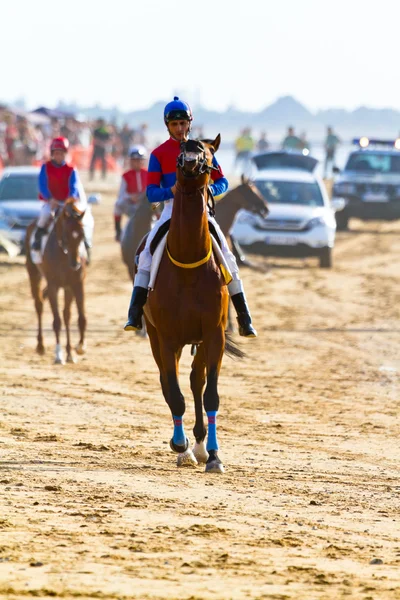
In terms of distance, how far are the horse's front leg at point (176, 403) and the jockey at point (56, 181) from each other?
6268 millimetres

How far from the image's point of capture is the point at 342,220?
33938mm

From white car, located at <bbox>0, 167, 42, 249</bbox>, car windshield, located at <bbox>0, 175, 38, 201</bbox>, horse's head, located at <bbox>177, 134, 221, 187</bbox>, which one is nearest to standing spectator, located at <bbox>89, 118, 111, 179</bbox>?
white car, located at <bbox>0, 167, 42, 249</bbox>

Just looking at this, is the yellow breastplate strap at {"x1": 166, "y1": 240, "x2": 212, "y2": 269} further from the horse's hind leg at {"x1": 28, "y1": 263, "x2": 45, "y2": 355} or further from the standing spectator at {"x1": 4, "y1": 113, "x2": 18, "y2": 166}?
the standing spectator at {"x1": 4, "y1": 113, "x2": 18, "y2": 166}

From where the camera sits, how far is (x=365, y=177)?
108 ft

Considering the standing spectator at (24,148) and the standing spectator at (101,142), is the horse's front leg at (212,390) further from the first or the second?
the standing spectator at (101,142)

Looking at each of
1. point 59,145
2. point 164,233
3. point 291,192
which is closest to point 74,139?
point 291,192

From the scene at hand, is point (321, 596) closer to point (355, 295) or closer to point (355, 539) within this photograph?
point (355, 539)

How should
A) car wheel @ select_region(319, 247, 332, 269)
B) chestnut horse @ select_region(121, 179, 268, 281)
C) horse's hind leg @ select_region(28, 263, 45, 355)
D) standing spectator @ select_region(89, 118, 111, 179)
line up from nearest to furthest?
horse's hind leg @ select_region(28, 263, 45, 355) → chestnut horse @ select_region(121, 179, 268, 281) → car wheel @ select_region(319, 247, 332, 269) → standing spectator @ select_region(89, 118, 111, 179)

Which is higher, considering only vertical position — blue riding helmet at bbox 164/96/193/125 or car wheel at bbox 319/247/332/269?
blue riding helmet at bbox 164/96/193/125

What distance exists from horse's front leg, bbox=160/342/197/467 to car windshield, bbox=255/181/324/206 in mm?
Result: 16657

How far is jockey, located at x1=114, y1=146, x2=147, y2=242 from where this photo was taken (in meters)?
18.5

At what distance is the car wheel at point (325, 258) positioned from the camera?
26.1 m

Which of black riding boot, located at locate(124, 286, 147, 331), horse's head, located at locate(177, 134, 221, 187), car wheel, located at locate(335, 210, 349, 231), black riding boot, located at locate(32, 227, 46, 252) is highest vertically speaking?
horse's head, located at locate(177, 134, 221, 187)

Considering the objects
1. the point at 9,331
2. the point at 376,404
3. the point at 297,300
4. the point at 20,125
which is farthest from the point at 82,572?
the point at 20,125
